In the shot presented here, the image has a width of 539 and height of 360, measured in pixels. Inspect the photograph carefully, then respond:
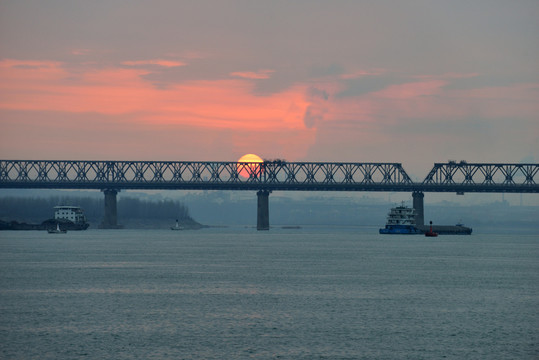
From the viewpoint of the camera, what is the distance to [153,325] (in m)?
51.9

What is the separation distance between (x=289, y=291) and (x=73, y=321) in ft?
77.5

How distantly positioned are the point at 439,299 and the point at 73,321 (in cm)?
3042

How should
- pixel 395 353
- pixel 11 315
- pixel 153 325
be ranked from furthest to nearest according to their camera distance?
pixel 11 315
pixel 153 325
pixel 395 353

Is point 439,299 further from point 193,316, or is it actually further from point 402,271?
point 402,271

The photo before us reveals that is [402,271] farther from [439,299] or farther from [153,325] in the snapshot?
[153,325]

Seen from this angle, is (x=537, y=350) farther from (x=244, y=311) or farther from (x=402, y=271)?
(x=402, y=271)

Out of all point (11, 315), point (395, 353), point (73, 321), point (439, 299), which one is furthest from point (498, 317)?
point (11, 315)

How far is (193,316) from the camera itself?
55.9 metres

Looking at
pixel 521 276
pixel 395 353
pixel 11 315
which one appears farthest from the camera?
pixel 521 276

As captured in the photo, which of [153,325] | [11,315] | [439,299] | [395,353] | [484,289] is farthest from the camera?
[484,289]

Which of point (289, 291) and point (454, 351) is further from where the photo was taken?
point (289, 291)

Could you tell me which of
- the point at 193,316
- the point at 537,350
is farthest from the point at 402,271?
the point at 537,350

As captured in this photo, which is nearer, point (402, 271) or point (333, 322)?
point (333, 322)

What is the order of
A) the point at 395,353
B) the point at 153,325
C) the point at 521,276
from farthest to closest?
1. the point at 521,276
2. the point at 153,325
3. the point at 395,353
